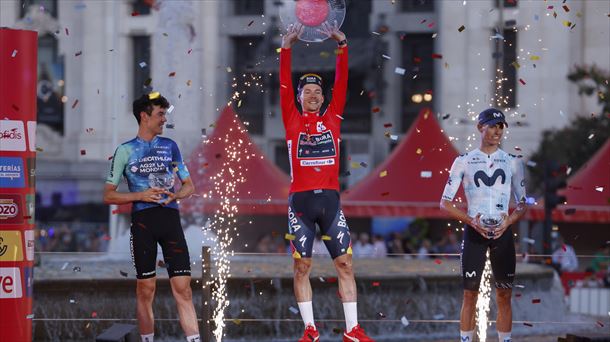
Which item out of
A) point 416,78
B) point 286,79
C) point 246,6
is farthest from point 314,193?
point 246,6

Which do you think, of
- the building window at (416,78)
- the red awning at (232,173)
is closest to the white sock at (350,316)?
the red awning at (232,173)

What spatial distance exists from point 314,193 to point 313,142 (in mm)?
421

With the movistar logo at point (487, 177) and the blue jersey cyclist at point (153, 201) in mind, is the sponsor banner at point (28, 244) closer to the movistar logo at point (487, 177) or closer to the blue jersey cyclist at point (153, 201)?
the blue jersey cyclist at point (153, 201)

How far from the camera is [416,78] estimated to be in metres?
48.4

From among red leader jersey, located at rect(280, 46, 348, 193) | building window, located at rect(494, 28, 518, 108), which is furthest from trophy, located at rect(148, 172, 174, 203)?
building window, located at rect(494, 28, 518, 108)

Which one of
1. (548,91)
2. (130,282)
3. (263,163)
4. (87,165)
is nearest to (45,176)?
(87,165)

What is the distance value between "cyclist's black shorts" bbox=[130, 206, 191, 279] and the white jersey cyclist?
232 centimetres

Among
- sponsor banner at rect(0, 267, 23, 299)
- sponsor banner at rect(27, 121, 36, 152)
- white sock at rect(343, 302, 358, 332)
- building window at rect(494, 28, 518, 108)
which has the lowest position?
white sock at rect(343, 302, 358, 332)

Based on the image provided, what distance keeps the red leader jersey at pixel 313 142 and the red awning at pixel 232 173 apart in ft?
38.9

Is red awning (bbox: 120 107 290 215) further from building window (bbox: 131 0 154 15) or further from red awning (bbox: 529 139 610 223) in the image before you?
building window (bbox: 131 0 154 15)

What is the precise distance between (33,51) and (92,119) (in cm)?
3950

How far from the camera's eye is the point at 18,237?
11.7 m

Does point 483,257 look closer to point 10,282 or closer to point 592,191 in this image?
point 10,282

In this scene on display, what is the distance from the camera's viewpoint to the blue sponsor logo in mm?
11500
